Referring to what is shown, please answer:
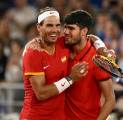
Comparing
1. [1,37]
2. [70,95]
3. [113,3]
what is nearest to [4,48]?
[1,37]

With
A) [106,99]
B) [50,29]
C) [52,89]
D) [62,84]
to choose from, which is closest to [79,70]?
[62,84]

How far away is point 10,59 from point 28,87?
5.04 meters

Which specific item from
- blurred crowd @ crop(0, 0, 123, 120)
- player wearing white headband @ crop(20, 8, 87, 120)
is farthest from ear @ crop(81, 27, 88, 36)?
blurred crowd @ crop(0, 0, 123, 120)

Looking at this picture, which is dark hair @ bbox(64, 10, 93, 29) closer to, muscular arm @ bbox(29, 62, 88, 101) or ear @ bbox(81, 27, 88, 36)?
ear @ bbox(81, 27, 88, 36)

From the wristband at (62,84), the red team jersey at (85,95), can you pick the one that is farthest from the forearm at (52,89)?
the red team jersey at (85,95)

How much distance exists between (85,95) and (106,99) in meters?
0.29

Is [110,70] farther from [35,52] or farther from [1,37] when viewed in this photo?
[1,37]

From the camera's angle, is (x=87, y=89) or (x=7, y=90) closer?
(x=87, y=89)

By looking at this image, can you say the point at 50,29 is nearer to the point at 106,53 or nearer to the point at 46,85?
the point at 46,85

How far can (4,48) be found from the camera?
1348 cm

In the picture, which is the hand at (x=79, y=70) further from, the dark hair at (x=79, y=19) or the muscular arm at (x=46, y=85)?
the dark hair at (x=79, y=19)

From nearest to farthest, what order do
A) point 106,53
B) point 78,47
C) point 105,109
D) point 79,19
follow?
point 105,109
point 79,19
point 78,47
point 106,53

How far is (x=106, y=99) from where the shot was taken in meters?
7.90

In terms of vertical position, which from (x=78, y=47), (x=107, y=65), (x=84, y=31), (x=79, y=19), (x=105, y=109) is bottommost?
(x=105, y=109)
